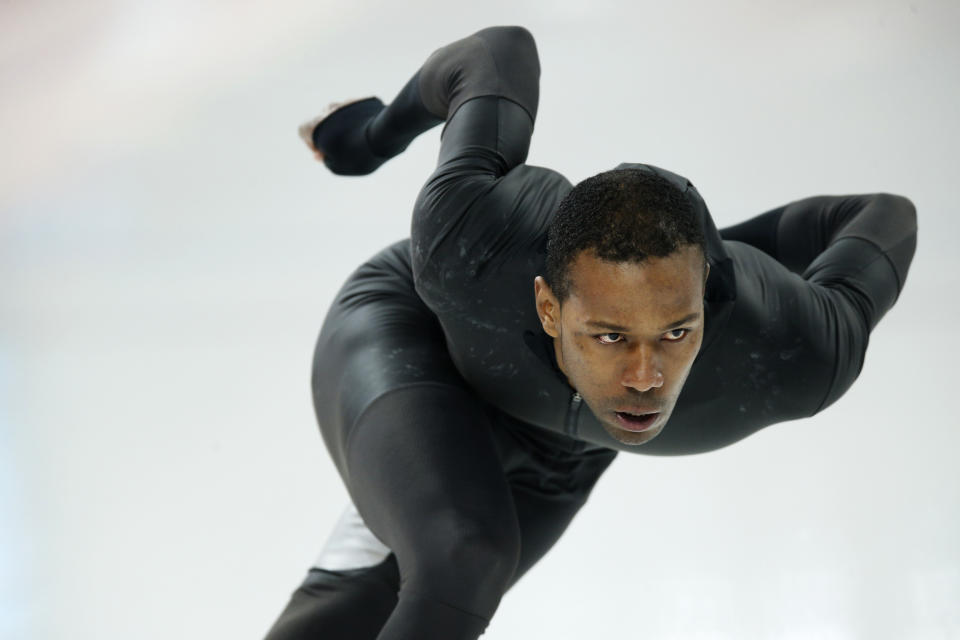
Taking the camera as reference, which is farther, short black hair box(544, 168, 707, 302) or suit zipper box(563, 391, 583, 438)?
suit zipper box(563, 391, 583, 438)

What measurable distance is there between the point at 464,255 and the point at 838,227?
0.41 metres

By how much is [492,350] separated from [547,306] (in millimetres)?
102

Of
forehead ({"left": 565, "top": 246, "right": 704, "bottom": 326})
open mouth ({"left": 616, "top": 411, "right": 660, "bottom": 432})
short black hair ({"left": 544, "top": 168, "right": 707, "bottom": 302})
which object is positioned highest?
short black hair ({"left": 544, "top": 168, "right": 707, "bottom": 302})

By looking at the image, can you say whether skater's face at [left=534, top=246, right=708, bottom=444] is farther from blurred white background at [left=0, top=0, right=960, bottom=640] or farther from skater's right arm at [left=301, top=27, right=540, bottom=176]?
blurred white background at [left=0, top=0, right=960, bottom=640]

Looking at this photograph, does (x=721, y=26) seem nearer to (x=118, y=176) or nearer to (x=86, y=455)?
(x=118, y=176)

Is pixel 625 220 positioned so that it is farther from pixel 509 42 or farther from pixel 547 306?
pixel 509 42

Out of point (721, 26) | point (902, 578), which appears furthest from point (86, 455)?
point (721, 26)

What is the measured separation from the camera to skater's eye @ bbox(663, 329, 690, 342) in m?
0.89

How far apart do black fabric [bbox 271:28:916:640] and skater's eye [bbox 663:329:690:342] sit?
0.06 meters

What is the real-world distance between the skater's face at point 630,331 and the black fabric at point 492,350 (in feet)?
0.18

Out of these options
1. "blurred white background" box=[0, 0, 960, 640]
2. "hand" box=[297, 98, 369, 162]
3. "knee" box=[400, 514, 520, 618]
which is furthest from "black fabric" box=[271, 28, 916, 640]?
"blurred white background" box=[0, 0, 960, 640]

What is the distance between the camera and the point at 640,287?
85 cm

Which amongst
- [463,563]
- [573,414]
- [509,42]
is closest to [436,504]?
[463,563]

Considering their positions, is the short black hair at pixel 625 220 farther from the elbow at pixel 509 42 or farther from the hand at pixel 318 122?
the hand at pixel 318 122
